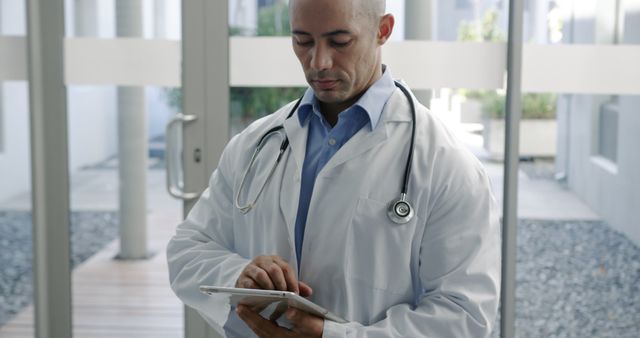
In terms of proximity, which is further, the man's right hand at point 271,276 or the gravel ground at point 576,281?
the gravel ground at point 576,281

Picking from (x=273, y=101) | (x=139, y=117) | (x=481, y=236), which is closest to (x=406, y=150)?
(x=481, y=236)

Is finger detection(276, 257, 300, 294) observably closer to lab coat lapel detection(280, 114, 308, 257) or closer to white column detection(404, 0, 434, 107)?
lab coat lapel detection(280, 114, 308, 257)

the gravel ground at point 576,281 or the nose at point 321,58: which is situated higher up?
the nose at point 321,58

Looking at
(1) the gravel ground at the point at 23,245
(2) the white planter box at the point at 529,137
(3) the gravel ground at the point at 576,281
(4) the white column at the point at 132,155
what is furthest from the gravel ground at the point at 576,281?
(1) the gravel ground at the point at 23,245

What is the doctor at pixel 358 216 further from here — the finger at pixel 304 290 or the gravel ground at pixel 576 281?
the gravel ground at pixel 576 281

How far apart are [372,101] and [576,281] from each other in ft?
5.30

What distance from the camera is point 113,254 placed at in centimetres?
290

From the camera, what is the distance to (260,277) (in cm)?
130

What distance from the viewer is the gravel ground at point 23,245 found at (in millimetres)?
2887

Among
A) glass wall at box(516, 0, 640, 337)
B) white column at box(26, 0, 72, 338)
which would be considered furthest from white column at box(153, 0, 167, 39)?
glass wall at box(516, 0, 640, 337)

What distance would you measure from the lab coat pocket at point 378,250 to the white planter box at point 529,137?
1415 mm

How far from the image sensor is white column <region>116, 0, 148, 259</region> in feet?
9.07

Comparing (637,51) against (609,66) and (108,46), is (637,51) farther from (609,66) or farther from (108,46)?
(108,46)

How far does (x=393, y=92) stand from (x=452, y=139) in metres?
0.13
